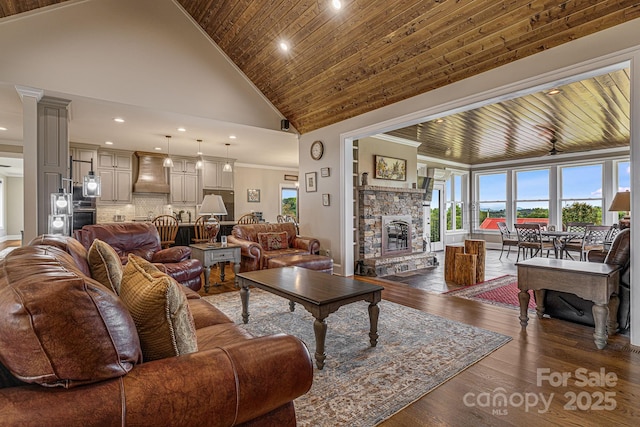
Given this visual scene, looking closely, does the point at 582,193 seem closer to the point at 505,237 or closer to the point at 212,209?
the point at 505,237

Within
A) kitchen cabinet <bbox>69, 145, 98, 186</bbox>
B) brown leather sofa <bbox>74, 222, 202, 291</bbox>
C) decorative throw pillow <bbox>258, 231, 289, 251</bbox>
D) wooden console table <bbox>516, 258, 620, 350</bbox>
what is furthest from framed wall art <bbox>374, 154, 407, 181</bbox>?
kitchen cabinet <bbox>69, 145, 98, 186</bbox>

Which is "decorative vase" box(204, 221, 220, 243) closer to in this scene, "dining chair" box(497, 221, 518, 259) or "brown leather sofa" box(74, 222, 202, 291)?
"brown leather sofa" box(74, 222, 202, 291)

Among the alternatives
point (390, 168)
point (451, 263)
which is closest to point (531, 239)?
point (451, 263)

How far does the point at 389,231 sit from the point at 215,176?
5174 millimetres

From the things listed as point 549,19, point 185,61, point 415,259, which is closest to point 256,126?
point 185,61

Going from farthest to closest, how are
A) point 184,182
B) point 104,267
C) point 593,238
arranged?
point 184,182
point 593,238
point 104,267

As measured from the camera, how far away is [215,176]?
8773 millimetres

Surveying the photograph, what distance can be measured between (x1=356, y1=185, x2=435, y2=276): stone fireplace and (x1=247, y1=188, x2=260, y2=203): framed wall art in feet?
16.2

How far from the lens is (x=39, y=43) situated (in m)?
3.86

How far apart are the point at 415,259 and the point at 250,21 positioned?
4872mm

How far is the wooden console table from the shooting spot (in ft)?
8.18

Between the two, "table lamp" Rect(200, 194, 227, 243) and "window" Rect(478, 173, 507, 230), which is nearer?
"table lamp" Rect(200, 194, 227, 243)

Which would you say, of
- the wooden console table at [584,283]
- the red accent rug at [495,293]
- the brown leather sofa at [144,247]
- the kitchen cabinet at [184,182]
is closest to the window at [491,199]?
the red accent rug at [495,293]

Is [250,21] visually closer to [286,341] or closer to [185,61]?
[185,61]
